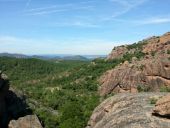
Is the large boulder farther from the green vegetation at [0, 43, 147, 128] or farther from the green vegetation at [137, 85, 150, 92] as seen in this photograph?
the green vegetation at [0, 43, 147, 128]

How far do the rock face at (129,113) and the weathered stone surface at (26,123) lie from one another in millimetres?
22870

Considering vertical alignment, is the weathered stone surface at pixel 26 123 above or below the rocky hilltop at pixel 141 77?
below

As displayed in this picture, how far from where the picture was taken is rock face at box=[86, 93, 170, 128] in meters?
34.1

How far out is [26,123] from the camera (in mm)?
70438

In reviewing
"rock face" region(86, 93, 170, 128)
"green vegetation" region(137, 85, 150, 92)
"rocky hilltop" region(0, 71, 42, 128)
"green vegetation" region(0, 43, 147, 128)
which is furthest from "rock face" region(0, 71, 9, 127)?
"green vegetation" region(137, 85, 150, 92)

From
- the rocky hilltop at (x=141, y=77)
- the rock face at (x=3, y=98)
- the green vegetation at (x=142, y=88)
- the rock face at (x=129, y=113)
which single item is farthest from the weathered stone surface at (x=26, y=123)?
the green vegetation at (x=142, y=88)

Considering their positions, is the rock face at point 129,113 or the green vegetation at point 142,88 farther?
the green vegetation at point 142,88

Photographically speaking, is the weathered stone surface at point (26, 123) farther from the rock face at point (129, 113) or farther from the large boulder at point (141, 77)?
the large boulder at point (141, 77)

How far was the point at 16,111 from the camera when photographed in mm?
78188

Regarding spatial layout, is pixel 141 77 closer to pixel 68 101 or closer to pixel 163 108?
pixel 68 101

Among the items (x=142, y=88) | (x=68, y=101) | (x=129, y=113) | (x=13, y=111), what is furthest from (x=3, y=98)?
(x=142, y=88)

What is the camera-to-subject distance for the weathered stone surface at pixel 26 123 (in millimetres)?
69812

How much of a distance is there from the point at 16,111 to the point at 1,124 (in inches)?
244

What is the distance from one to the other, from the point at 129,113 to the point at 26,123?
36590 millimetres
